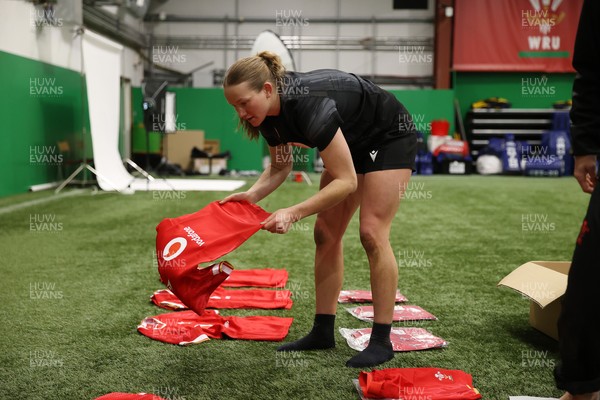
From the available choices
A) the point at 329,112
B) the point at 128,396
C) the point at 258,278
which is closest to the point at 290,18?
the point at 258,278

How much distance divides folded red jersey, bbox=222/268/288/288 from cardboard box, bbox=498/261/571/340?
1.32 meters

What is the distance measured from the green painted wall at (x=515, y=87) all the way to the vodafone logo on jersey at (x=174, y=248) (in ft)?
43.5

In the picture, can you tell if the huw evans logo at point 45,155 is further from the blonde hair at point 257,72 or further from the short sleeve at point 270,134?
A: the blonde hair at point 257,72

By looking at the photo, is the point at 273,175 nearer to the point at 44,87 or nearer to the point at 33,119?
the point at 33,119

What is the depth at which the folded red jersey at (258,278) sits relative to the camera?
3.40 meters

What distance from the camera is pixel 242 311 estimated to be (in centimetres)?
292

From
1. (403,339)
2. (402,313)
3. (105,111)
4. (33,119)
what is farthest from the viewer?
(105,111)

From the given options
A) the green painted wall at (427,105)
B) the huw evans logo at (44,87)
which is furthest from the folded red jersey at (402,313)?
the green painted wall at (427,105)

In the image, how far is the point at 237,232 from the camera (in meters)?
2.03

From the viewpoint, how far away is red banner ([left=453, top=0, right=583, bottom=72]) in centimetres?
1377

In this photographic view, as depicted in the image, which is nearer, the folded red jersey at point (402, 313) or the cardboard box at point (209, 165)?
the folded red jersey at point (402, 313)

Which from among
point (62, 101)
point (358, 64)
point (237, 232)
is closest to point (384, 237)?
point (237, 232)

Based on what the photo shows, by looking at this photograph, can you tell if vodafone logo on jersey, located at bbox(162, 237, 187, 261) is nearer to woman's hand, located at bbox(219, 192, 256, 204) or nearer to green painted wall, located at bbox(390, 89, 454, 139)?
woman's hand, located at bbox(219, 192, 256, 204)

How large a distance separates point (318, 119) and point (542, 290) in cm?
123
